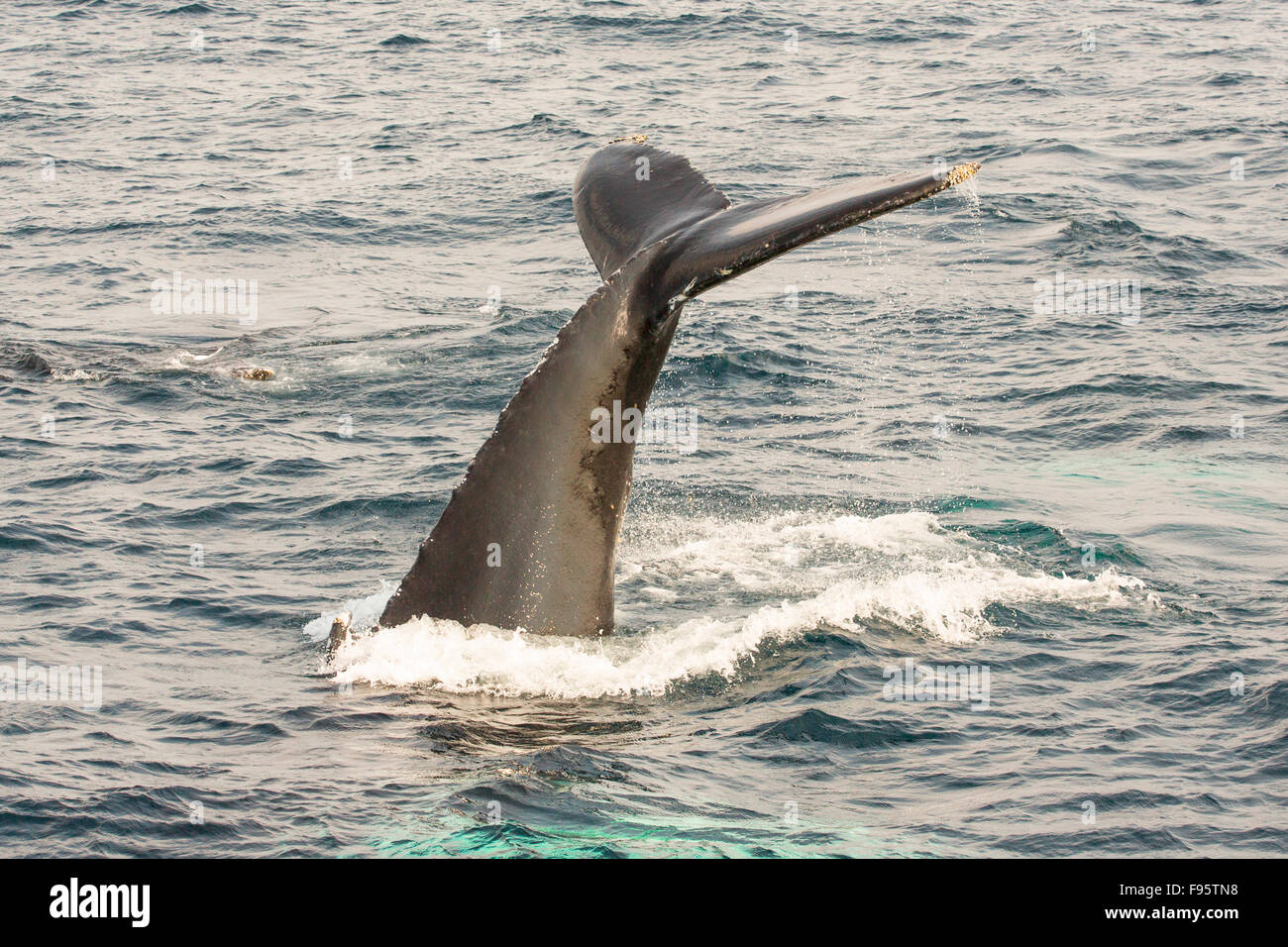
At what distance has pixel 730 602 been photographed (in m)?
9.98

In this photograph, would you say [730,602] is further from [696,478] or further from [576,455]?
[696,478]

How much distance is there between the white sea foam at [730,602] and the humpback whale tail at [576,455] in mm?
227

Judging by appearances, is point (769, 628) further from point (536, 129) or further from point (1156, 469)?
point (536, 129)

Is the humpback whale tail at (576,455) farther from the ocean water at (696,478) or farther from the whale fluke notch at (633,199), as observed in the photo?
the ocean water at (696,478)

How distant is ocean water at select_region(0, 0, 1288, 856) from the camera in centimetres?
728

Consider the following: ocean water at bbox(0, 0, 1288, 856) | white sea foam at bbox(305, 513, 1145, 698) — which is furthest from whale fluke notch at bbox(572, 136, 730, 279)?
white sea foam at bbox(305, 513, 1145, 698)

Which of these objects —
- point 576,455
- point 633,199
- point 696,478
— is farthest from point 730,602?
Answer: point 696,478

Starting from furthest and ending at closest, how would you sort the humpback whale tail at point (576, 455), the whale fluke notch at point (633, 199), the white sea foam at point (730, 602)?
the white sea foam at point (730, 602) → the whale fluke notch at point (633, 199) → the humpback whale tail at point (576, 455)

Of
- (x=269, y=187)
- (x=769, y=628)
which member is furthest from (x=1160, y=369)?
(x=269, y=187)

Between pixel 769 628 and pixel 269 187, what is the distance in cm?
1943

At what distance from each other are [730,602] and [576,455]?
2.83m

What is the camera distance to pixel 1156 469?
13391 mm

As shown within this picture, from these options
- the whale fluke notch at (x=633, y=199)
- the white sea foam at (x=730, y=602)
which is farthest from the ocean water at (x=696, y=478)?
the whale fluke notch at (x=633, y=199)

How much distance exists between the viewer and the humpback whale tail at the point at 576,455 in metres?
7.25
